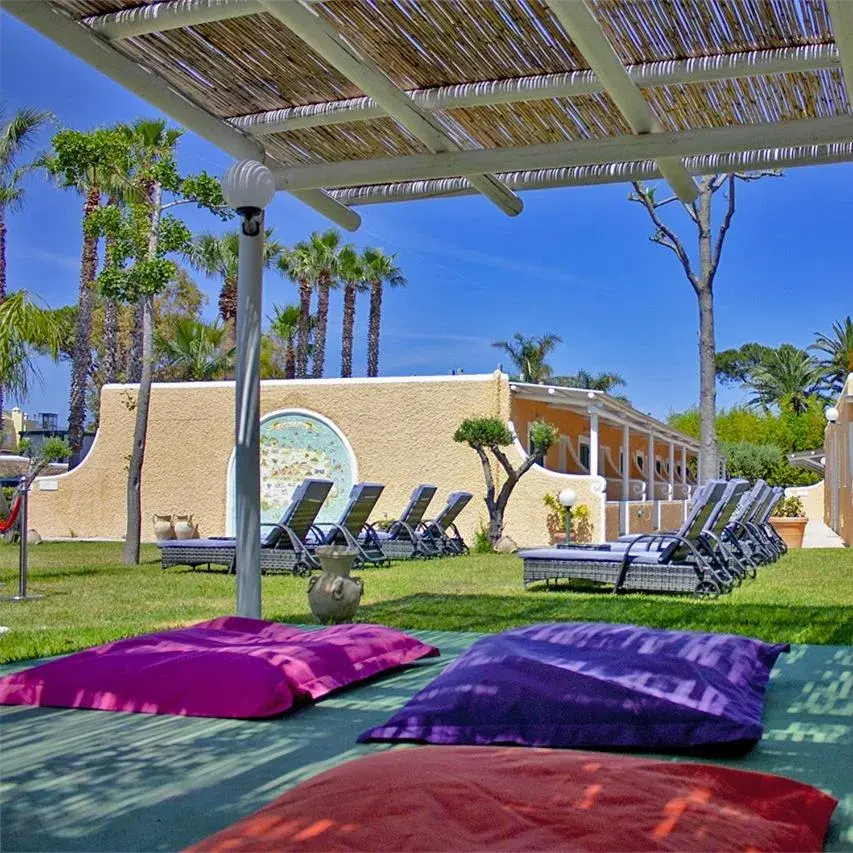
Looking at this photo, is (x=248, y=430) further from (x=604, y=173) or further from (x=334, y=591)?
(x=604, y=173)

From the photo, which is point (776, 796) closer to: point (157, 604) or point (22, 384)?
point (157, 604)

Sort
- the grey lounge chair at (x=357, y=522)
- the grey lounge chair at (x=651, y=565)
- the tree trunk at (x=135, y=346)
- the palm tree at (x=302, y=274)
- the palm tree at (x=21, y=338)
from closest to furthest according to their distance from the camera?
the palm tree at (x=21, y=338)
the grey lounge chair at (x=651, y=565)
the grey lounge chair at (x=357, y=522)
the tree trunk at (x=135, y=346)
the palm tree at (x=302, y=274)

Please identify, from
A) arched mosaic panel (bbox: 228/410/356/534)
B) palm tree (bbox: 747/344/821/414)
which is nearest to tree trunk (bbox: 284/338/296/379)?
arched mosaic panel (bbox: 228/410/356/534)

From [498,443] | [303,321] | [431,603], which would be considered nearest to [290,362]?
[303,321]

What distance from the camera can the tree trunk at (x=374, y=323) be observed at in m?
36.5

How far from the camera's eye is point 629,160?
572 centimetres

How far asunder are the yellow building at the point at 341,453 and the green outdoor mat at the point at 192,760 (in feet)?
40.9

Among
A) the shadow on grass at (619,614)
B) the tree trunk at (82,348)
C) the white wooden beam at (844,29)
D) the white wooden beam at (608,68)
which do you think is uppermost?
the tree trunk at (82,348)

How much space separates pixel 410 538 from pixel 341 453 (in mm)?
4734

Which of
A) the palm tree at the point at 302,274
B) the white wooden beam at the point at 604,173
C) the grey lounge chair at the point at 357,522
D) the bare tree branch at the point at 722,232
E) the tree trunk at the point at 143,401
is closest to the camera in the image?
the white wooden beam at the point at 604,173

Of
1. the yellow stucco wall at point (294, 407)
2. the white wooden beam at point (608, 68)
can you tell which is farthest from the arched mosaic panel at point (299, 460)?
the white wooden beam at point (608, 68)

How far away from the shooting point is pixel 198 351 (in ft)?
106

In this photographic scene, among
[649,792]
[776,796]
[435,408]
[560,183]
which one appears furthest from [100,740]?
[435,408]

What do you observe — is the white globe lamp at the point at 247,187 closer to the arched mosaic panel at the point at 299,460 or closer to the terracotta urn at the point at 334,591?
→ the terracotta urn at the point at 334,591
